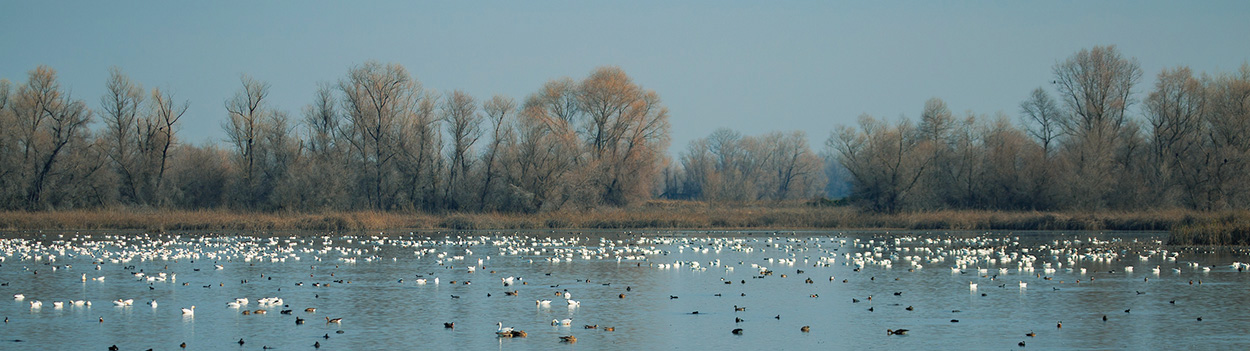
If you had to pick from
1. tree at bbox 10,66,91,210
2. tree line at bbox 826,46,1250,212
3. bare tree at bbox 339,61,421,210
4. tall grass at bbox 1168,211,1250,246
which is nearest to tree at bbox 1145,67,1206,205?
tree line at bbox 826,46,1250,212

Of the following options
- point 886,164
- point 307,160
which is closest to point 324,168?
point 307,160

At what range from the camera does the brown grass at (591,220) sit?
47219 mm

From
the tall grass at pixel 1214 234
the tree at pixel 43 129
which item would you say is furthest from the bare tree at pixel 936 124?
the tree at pixel 43 129

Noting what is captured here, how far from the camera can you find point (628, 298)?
18.7 metres

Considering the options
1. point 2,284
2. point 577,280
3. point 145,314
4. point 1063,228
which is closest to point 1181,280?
point 577,280

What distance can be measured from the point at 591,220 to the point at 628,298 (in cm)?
3559

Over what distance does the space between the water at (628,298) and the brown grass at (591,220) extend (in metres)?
14.3

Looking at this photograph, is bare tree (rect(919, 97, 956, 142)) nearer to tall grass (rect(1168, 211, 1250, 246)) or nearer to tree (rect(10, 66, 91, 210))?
tall grass (rect(1168, 211, 1250, 246))

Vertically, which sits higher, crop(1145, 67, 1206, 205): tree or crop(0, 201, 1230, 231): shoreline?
crop(1145, 67, 1206, 205): tree

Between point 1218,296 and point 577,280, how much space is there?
474 inches

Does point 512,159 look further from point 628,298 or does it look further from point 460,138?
point 628,298

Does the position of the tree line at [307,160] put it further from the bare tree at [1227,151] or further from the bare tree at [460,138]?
the bare tree at [1227,151]

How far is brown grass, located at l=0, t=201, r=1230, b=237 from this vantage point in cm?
4722

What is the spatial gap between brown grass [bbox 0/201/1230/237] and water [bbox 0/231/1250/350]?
14.3m
